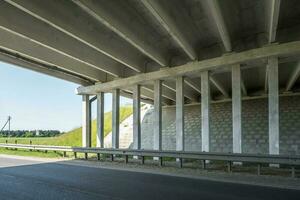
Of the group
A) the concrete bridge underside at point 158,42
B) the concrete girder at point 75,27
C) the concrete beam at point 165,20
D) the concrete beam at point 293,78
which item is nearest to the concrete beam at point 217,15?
the concrete bridge underside at point 158,42

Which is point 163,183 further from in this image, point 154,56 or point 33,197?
point 154,56

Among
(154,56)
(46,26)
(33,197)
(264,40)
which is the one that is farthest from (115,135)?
(33,197)

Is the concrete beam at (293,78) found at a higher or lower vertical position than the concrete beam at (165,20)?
lower

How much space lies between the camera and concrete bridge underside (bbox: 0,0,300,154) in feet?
43.8

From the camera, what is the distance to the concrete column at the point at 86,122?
86.4 ft

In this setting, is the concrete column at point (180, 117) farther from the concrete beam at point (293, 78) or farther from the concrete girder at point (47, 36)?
the concrete beam at point (293, 78)

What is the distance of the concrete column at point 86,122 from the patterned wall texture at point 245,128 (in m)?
9.05

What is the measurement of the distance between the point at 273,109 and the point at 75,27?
9.98 metres

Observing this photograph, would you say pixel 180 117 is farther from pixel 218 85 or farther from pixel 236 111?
pixel 218 85

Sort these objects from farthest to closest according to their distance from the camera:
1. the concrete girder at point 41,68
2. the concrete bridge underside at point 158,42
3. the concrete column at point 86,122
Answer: the concrete column at point 86,122 < the concrete girder at point 41,68 < the concrete bridge underside at point 158,42

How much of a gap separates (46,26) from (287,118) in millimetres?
21148

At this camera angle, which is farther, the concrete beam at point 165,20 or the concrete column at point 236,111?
the concrete column at point 236,111

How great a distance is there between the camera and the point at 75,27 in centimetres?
1452

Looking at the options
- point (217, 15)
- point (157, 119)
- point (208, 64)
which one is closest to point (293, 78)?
point (208, 64)
